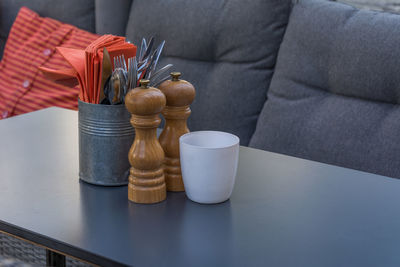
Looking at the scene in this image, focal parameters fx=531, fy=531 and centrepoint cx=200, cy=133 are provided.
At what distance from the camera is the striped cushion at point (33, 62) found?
209 centimetres

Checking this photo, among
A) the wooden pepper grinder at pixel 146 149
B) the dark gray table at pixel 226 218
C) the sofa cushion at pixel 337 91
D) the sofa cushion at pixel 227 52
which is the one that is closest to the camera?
the dark gray table at pixel 226 218

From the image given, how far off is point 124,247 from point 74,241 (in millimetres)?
74

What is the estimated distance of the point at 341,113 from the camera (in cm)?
154

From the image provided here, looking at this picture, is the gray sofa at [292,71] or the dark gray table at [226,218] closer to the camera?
the dark gray table at [226,218]

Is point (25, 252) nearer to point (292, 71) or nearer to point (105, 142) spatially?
point (105, 142)

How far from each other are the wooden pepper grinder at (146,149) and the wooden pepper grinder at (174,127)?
0.03 metres

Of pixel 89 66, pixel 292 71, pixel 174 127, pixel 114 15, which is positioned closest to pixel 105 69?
pixel 89 66

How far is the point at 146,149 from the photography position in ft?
2.82

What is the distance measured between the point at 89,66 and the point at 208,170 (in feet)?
0.91

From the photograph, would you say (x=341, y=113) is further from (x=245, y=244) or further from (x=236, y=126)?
(x=245, y=244)

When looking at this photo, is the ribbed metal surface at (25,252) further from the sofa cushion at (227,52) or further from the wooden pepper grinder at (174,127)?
the sofa cushion at (227,52)

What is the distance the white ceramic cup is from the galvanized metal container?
11cm

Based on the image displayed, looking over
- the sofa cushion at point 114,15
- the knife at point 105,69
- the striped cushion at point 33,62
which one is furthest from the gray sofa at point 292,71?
the knife at point 105,69

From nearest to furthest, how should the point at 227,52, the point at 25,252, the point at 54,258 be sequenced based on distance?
1. the point at 54,258
2. the point at 25,252
3. the point at 227,52
